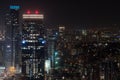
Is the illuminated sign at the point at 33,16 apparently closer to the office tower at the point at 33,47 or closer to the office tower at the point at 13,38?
the office tower at the point at 33,47

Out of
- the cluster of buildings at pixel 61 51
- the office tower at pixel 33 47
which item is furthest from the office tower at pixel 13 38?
the office tower at pixel 33 47

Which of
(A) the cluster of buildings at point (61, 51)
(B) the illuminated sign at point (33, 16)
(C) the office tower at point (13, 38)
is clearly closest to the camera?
(A) the cluster of buildings at point (61, 51)

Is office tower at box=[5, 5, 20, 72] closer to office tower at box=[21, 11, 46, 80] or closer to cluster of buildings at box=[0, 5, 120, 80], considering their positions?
cluster of buildings at box=[0, 5, 120, 80]

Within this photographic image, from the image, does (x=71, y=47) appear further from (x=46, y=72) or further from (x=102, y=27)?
(x=46, y=72)

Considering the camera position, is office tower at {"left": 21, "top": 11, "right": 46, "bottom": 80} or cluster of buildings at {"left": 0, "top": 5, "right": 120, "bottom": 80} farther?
office tower at {"left": 21, "top": 11, "right": 46, "bottom": 80}

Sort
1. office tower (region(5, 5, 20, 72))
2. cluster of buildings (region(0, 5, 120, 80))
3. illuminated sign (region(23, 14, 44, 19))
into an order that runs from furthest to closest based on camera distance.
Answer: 1. office tower (region(5, 5, 20, 72))
2. illuminated sign (region(23, 14, 44, 19))
3. cluster of buildings (region(0, 5, 120, 80))

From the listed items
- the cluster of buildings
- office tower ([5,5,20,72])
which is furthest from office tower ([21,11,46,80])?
office tower ([5,5,20,72])

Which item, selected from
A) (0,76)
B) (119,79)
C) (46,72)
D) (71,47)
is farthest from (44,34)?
(119,79)

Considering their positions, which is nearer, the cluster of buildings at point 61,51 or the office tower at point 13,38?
the cluster of buildings at point 61,51

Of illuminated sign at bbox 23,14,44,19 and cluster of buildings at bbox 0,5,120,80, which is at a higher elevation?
illuminated sign at bbox 23,14,44,19

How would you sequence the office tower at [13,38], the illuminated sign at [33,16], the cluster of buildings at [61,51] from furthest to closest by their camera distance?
the office tower at [13,38] < the illuminated sign at [33,16] < the cluster of buildings at [61,51]
